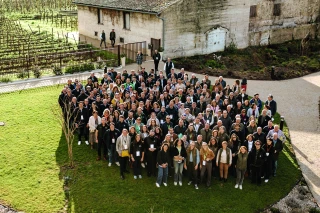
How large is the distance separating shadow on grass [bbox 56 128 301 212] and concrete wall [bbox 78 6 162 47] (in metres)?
15.3

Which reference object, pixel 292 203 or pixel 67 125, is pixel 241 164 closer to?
pixel 292 203

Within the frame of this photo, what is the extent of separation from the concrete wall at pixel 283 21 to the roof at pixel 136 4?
8.75 metres

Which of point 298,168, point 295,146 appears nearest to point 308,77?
point 295,146

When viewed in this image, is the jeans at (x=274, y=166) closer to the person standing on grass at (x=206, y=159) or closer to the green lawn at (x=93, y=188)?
the green lawn at (x=93, y=188)

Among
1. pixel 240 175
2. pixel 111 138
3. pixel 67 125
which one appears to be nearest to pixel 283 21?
pixel 240 175

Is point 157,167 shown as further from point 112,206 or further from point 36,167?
point 36,167

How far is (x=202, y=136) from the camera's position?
12523 mm

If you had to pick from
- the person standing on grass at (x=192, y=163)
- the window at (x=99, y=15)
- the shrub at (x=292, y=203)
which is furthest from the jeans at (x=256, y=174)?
the window at (x=99, y=15)

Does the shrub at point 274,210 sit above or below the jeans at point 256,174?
below

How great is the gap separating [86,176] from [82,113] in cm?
257

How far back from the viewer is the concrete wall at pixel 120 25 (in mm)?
26578

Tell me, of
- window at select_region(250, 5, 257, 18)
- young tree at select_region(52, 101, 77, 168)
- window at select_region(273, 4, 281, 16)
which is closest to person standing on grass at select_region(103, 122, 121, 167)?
young tree at select_region(52, 101, 77, 168)

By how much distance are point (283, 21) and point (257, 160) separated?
24.9 metres

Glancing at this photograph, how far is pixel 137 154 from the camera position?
474 inches
